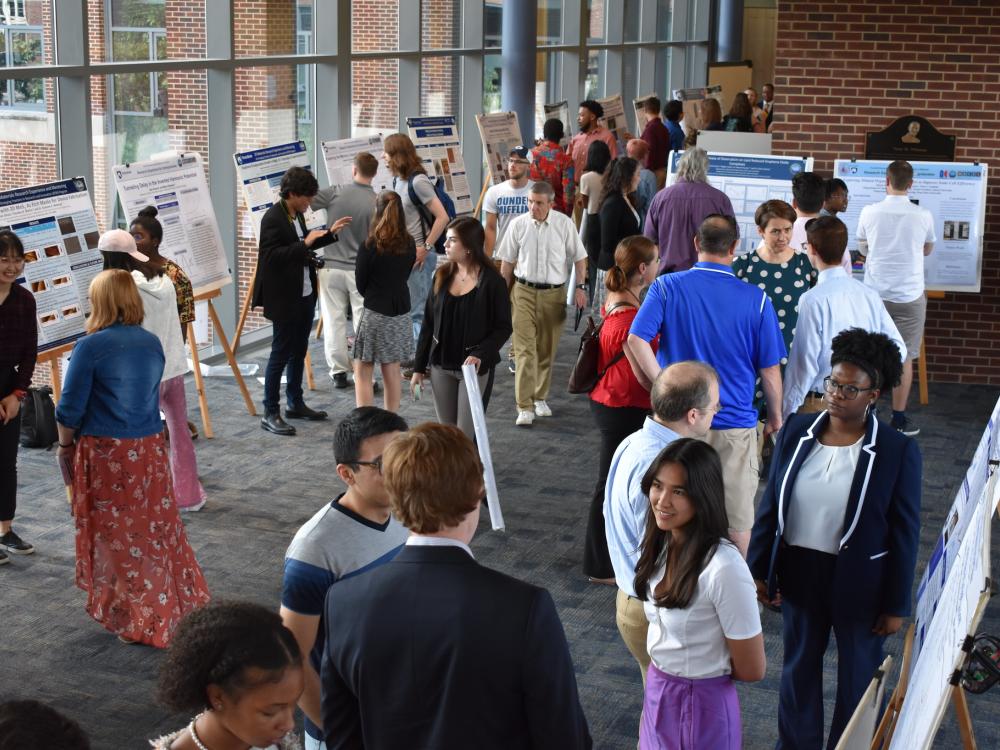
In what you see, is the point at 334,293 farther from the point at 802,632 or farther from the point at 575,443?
the point at 802,632

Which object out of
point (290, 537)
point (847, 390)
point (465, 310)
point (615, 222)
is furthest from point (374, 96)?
point (847, 390)

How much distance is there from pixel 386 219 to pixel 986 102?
473cm

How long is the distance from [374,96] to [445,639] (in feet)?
34.1

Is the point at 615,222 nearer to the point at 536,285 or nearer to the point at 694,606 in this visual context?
the point at 536,285

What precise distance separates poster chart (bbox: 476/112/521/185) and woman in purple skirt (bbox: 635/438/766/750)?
8648 mm

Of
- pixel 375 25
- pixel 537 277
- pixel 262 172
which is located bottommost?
pixel 537 277

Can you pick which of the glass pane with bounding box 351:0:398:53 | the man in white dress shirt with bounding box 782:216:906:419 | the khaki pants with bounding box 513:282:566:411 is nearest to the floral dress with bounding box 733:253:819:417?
the man in white dress shirt with bounding box 782:216:906:419

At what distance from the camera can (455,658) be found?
213 centimetres

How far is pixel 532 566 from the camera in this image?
18.5ft

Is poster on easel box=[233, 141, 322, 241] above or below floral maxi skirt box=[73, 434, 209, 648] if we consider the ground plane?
above

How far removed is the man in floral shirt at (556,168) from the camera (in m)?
10.5

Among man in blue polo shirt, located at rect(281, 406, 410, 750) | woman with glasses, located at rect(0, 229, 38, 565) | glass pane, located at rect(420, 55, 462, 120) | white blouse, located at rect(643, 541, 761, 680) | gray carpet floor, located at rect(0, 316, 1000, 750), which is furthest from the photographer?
glass pane, located at rect(420, 55, 462, 120)

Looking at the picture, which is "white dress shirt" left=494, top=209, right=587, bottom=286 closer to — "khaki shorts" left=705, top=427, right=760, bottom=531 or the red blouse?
the red blouse

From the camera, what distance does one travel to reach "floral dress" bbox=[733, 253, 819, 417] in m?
6.03
